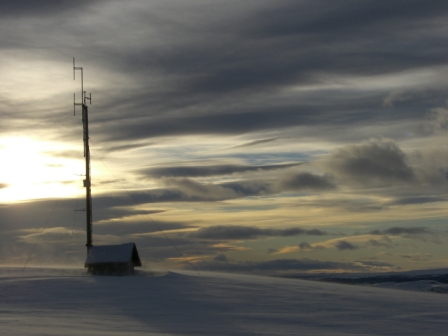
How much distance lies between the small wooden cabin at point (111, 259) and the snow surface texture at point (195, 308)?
127cm

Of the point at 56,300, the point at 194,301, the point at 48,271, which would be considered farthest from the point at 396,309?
the point at 48,271

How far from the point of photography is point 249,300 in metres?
34.6

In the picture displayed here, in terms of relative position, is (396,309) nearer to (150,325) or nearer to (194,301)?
(194,301)

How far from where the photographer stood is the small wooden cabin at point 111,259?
145ft

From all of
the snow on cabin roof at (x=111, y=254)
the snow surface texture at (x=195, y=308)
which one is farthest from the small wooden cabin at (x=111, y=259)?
the snow surface texture at (x=195, y=308)

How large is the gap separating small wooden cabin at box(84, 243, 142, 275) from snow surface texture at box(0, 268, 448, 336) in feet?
4.15

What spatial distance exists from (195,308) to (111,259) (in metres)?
15.2

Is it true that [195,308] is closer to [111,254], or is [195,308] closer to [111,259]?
[111,259]

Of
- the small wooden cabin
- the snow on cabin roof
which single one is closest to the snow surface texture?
the small wooden cabin

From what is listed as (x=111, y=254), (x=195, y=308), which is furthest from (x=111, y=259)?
(x=195, y=308)

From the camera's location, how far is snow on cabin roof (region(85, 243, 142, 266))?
44375 millimetres

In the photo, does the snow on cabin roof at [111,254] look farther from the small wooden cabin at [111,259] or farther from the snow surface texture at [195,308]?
the snow surface texture at [195,308]

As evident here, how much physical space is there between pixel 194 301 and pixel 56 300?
25.6 feet

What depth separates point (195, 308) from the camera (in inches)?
1222
